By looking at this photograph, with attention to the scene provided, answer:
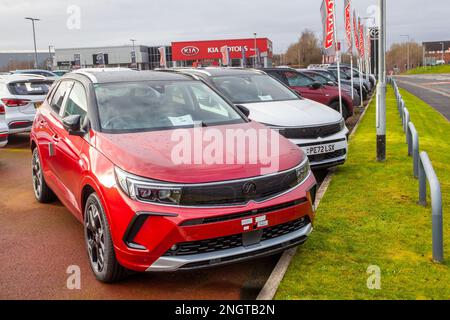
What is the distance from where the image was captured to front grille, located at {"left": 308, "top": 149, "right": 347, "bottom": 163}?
7.14 metres

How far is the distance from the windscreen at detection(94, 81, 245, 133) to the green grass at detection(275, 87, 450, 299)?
1598mm

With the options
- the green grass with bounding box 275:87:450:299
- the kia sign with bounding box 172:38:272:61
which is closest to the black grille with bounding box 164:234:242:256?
the green grass with bounding box 275:87:450:299

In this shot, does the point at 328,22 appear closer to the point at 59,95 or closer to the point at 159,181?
the point at 59,95

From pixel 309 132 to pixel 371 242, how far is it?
261 cm

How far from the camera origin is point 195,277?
4203 millimetres

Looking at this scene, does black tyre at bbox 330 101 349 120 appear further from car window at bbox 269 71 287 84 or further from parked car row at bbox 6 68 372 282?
parked car row at bbox 6 68 372 282

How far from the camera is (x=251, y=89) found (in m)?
8.70

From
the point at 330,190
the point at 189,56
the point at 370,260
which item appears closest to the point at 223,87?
the point at 330,190

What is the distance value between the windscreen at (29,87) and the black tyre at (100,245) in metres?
7.72

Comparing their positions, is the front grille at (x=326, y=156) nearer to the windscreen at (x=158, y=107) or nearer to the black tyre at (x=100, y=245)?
the windscreen at (x=158, y=107)

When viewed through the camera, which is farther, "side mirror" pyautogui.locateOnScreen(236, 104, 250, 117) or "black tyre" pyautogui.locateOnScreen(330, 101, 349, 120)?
"black tyre" pyautogui.locateOnScreen(330, 101, 349, 120)

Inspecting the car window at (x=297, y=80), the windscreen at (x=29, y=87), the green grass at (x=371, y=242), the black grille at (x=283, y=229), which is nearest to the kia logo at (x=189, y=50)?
the car window at (x=297, y=80)

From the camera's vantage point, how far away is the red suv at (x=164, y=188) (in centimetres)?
362

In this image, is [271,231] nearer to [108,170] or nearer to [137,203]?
[137,203]
